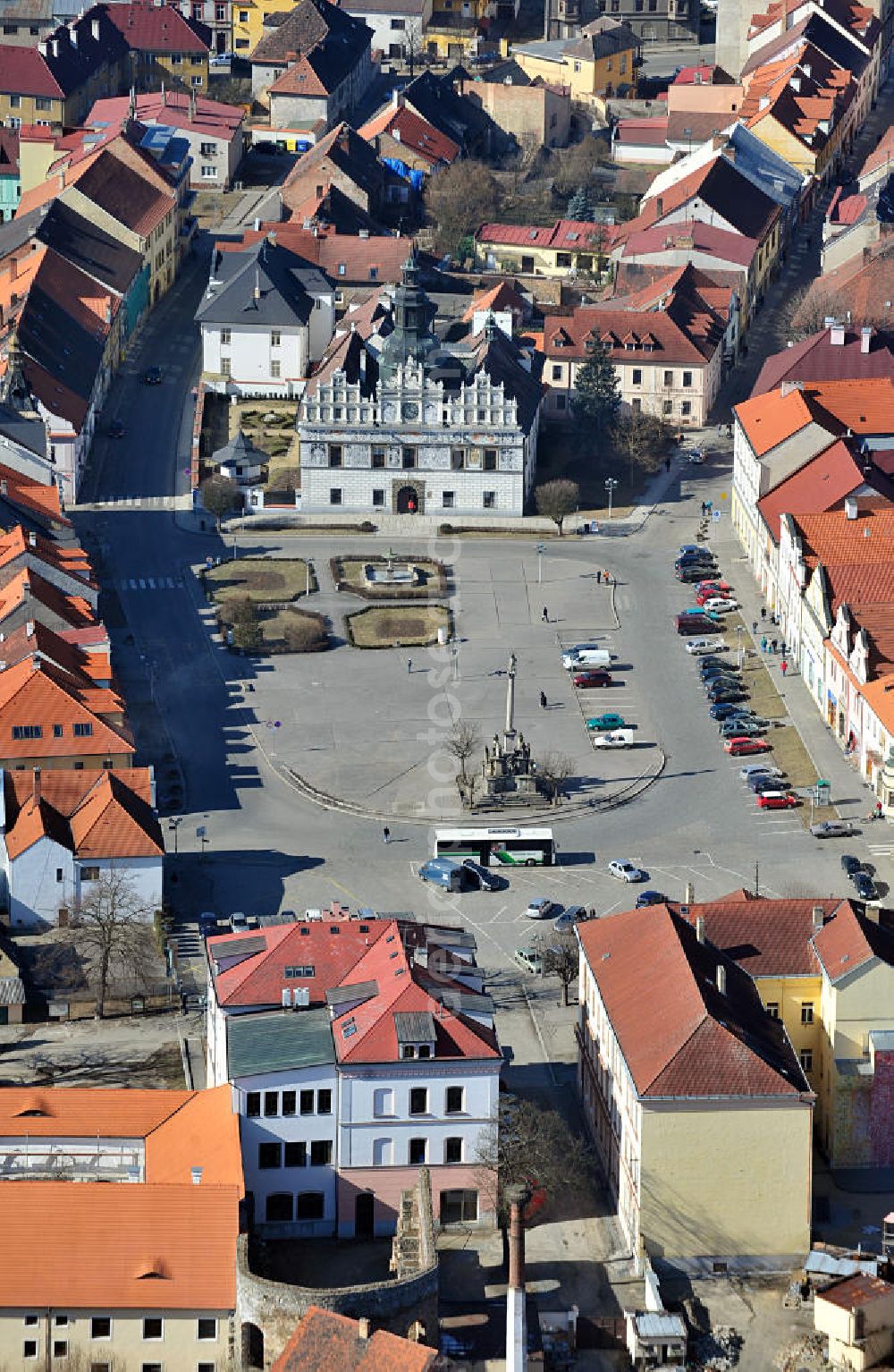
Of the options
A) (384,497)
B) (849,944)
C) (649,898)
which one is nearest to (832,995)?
(849,944)

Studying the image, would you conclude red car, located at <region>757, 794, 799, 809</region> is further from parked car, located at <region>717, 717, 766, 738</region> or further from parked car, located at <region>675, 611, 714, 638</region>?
parked car, located at <region>675, 611, 714, 638</region>

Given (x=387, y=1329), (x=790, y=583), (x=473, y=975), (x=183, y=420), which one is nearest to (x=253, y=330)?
(x=183, y=420)

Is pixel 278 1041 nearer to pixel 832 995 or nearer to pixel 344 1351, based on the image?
pixel 344 1351

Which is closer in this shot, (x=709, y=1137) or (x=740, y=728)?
(x=709, y=1137)

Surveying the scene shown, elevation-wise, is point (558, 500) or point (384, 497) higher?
point (558, 500)

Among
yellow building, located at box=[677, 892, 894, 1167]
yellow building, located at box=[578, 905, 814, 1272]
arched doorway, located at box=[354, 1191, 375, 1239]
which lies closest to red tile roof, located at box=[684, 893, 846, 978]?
yellow building, located at box=[677, 892, 894, 1167]

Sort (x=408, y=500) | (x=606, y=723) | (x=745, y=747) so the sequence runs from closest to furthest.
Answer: (x=745, y=747), (x=606, y=723), (x=408, y=500)
